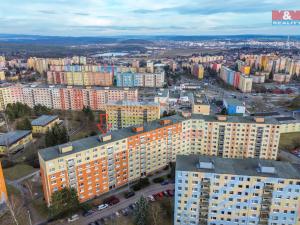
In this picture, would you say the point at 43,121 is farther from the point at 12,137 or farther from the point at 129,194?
the point at 129,194

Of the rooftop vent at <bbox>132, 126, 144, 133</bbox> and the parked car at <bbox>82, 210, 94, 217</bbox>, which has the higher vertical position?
the rooftop vent at <bbox>132, 126, 144, 133</bbox>

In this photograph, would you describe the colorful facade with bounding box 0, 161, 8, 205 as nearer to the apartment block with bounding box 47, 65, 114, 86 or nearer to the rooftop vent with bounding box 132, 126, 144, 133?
the rooftop vent with bounding box 132, 126, 144, 133

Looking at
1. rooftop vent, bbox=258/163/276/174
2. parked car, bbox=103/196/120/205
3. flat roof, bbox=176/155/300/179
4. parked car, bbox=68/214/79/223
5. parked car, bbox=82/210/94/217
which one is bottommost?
parked car, bbox=68/214/79/223

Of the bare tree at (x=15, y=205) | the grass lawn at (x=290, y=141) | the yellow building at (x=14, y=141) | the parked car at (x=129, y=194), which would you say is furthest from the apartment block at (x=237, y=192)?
the yellow building at (x=14, y=141)

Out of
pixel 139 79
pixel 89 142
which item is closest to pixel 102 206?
pixel 89 142

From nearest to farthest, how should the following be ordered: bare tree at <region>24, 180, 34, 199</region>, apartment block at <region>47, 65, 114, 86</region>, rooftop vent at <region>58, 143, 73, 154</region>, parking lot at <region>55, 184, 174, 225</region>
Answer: rooftop vent at <region>58, 143, 73, 154</region> → parking lot at <region>55, 184, 174, 225</region> → bare tree at <region>24, 180, 34, 199</region> → apartment block at <region>47, 65, 114, 86</region>

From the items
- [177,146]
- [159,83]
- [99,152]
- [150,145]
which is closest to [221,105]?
[159,83]

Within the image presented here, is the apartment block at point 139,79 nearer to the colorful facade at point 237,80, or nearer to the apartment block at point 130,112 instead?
the colorful facade at point 237,80

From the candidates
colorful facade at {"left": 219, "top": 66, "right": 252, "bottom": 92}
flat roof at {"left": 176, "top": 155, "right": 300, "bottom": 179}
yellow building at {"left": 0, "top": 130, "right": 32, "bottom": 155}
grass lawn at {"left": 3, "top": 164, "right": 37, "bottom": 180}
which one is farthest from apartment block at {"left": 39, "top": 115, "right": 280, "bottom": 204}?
colorful facade at {"left": 219, "top": 66, "right": 252, "bottom": 92}
